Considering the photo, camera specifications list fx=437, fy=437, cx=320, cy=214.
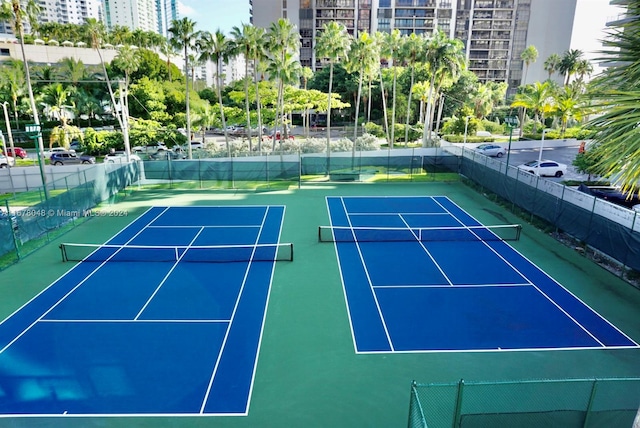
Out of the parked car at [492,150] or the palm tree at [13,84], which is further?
the palm tree at [13,84]

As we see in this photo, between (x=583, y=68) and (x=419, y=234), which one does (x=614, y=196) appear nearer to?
(x=419, y=234)

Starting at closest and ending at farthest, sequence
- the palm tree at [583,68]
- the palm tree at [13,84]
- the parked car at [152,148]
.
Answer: the parked car at [152,148] → the palm tree at [13,84] → the palm tree at [583,68]

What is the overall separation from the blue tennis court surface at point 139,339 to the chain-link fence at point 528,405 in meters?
4.03

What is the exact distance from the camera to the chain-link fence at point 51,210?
17562 mm

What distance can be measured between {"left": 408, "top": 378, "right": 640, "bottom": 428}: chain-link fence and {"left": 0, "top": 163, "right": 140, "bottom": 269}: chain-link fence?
54.7 feet

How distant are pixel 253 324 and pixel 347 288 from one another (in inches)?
150

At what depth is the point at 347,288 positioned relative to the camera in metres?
15.1

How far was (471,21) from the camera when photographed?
8619 centimetres

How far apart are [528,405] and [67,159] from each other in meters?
41.4

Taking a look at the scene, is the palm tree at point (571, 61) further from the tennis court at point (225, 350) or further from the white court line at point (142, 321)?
the white court line at point (142, 321)

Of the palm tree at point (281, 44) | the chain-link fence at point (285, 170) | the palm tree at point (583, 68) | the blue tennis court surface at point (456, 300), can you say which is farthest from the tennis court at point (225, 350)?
the palm tree at point (583, 68)

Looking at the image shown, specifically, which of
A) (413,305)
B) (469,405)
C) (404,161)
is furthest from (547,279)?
(404,161)

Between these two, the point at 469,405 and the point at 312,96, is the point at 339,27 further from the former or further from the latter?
the point at 469,405

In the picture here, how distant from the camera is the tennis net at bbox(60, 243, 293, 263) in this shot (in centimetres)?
1744
